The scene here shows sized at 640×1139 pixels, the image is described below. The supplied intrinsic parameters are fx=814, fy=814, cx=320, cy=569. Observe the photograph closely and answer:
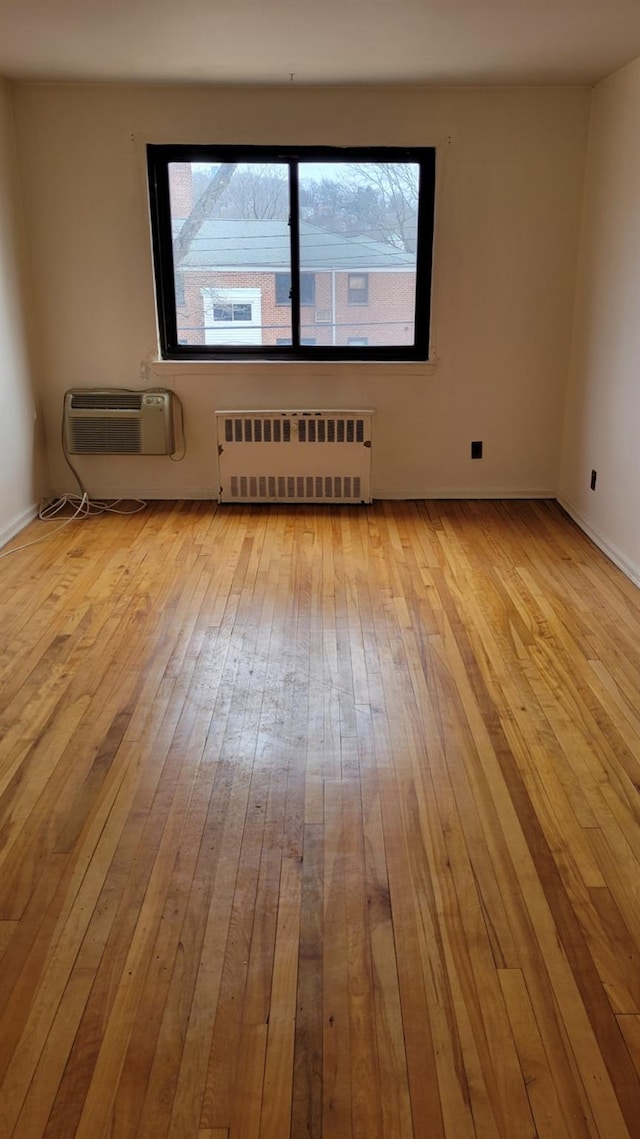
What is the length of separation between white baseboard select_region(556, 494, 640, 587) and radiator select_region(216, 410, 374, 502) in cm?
119

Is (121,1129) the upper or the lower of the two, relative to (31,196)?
lower

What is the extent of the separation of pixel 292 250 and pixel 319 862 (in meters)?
3.66

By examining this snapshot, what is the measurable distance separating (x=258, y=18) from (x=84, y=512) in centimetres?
273

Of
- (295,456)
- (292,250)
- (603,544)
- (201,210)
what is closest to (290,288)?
(292,250)

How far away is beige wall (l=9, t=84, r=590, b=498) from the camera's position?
4371 mm

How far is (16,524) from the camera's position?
4.47 m

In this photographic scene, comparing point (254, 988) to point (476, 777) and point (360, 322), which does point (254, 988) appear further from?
point (360, 322)

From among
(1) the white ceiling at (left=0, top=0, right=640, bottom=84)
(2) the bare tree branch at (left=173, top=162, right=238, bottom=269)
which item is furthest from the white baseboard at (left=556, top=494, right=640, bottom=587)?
(2) the bare tree branch at (left=173, top=162, right=238, bottom=269)

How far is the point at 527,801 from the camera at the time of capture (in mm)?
2186

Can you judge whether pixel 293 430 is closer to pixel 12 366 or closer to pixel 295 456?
pixel 295 456

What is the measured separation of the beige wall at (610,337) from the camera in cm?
385

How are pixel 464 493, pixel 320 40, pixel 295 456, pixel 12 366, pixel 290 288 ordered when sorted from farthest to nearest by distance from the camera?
1. pixel 464 493
2. pixel 295 456
3. pixel 290 288
4. pixel 12 366
5. pixel 320 40

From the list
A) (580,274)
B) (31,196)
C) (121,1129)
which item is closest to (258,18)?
(31,196)

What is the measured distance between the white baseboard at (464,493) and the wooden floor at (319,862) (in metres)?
1.47
